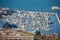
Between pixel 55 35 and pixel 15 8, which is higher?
pixel 15 8

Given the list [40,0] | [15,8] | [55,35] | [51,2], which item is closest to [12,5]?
[15,8]

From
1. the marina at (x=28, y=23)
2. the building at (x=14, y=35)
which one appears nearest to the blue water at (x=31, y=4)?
the marina at (x=28, y=23)

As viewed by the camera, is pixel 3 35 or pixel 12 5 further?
pixel 12 5

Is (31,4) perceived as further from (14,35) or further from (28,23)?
(14,35)

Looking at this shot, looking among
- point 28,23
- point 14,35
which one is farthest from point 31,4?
point 14,35

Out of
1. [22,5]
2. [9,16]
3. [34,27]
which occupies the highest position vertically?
[22,5]

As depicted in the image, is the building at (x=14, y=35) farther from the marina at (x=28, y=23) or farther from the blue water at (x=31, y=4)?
the blue water at (x=31, y=4)

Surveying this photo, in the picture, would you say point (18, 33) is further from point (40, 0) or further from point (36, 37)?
point (40, 0)

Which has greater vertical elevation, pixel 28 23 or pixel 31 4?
pixel 31 4

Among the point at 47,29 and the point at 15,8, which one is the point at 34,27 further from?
the point at 15,8

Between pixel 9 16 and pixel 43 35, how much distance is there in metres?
0.42

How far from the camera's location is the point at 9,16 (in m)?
1.89

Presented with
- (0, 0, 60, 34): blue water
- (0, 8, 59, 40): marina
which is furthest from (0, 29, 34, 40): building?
(0, 0, 60, 34): blue water

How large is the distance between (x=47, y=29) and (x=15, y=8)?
420 millimetres
